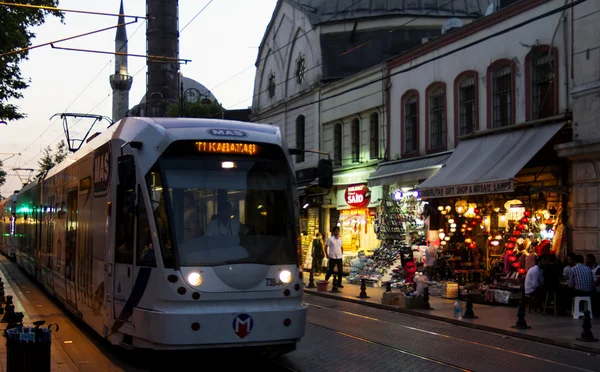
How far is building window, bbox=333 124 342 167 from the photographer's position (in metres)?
32.5

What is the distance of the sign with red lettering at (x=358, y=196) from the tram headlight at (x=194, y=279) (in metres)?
20.4

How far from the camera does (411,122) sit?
90.0ft

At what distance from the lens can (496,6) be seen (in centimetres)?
2522

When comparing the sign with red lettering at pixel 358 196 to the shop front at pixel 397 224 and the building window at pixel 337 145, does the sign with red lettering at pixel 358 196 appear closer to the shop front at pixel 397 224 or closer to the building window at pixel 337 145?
the shop front at pixel 397 224

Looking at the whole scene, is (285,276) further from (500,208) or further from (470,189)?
(500,208)

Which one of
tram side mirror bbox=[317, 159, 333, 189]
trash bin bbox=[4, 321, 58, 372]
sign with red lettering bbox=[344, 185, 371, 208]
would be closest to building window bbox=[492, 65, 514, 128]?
sign with red lettering bbox=[344, 185, 371, 208]

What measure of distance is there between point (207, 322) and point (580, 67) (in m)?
13.4

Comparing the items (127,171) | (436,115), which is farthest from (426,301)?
(127,171)

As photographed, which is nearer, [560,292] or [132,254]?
[132,254]

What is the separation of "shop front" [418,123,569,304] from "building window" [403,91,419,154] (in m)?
3.36

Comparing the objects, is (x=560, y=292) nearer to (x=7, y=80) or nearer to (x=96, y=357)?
(x=96, y=357)

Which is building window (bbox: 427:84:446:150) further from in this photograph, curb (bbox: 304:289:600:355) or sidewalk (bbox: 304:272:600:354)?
curb (bbox: 304:289:600:355)

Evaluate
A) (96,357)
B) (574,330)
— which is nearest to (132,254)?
(96,357)

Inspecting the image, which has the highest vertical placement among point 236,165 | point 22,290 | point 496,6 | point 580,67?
point 496,6
